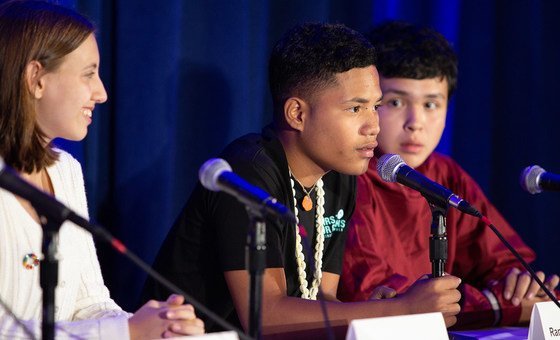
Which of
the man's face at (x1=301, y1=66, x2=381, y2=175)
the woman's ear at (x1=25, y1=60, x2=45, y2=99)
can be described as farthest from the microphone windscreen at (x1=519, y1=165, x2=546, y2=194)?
the woman's ear at (x1=25, y1=60, x2=45, y2=99)

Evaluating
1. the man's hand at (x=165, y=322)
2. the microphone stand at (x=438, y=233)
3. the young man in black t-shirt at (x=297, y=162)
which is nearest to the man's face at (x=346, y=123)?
the young man in black t-shirt at (x=297, y=162)

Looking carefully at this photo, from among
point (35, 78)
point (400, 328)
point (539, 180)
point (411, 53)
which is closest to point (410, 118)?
point (411, 53)

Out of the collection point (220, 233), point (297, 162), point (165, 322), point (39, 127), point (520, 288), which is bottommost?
point (520, 288)

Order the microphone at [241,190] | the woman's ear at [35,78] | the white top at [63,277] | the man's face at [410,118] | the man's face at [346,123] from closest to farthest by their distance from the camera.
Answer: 1. the microphone at [241,190]
2. the white top at [63,277]
3. the woman's ear at [35,78]
4. the man's face at [346,123]
5. the man's face at [410,118]

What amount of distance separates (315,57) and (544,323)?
937mm

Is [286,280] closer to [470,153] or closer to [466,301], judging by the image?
[466,301]

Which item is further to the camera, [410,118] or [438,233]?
[410,118]

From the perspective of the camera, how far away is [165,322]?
6.15ft

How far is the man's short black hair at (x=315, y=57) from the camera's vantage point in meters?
2.47

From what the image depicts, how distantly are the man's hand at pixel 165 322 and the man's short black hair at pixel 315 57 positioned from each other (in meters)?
0.83

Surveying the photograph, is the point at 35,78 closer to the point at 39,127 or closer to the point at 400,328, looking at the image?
the point at 39,127

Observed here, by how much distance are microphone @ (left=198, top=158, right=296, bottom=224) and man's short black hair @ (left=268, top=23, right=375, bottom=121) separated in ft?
2.92

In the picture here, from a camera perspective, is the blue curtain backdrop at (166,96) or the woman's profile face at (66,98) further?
the blue curtain backdrop at (166,96)

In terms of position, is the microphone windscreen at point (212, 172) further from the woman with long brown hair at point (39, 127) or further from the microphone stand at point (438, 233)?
the microphone stand at point (438, 233)
